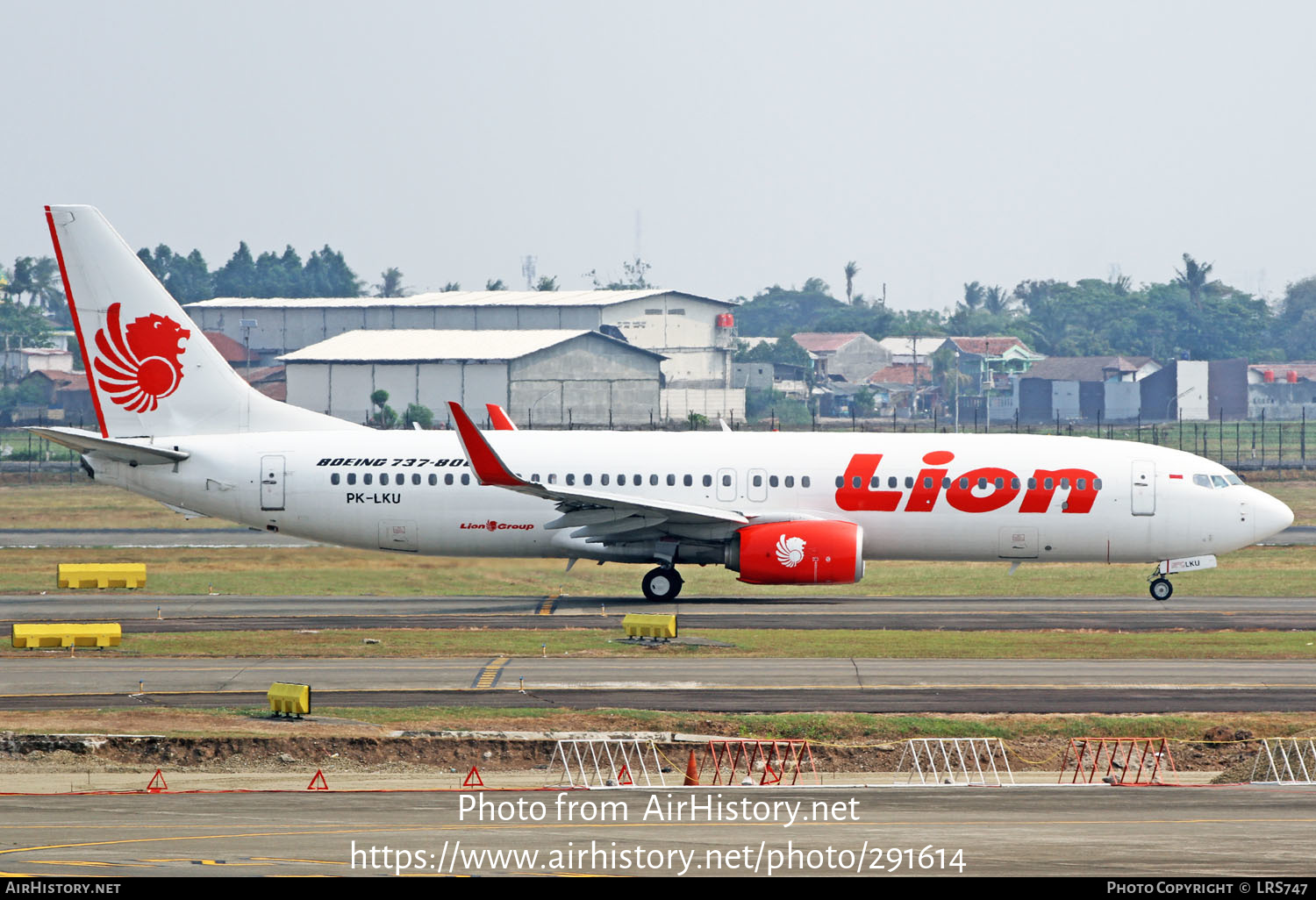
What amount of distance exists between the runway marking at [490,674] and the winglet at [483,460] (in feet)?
22.4

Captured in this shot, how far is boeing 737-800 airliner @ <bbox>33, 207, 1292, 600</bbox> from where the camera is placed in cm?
4216

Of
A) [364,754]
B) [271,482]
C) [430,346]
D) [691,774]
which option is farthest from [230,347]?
[691,774]

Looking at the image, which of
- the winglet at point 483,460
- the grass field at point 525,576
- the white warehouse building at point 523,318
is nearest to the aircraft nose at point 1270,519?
the grass field at point 525,576

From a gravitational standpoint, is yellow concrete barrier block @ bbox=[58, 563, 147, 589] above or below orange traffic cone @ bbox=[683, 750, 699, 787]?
above

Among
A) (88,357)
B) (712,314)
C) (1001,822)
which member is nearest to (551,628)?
(88,357)

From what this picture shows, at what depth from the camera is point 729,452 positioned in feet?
141

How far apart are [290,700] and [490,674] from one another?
5.37 metres

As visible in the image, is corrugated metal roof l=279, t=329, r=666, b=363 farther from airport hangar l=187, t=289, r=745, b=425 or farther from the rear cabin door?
the rear cabin door

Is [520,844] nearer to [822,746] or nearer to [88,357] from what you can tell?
[822,746]

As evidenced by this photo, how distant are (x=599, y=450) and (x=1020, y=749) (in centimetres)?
1904

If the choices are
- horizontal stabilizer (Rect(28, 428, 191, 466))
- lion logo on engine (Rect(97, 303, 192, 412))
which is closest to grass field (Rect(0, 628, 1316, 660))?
horizontal stabilizer (Rect(28, 428, 191, 466))

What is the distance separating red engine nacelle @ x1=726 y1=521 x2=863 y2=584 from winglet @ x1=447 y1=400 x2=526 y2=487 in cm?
645

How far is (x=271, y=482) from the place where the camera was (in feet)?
139

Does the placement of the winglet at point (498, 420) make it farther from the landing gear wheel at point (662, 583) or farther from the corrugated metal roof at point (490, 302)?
the corrugated metal roof at point (490, 302)
